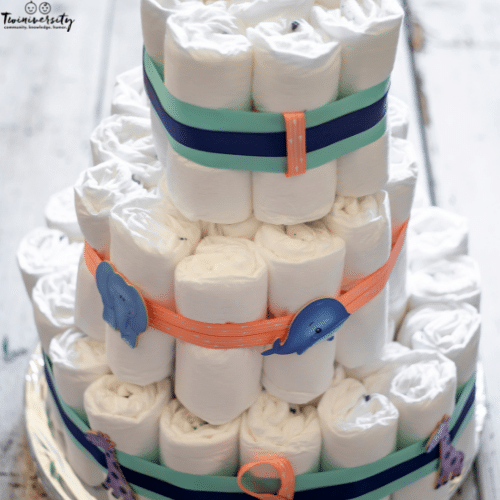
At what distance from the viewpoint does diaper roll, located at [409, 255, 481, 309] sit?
1414 mm

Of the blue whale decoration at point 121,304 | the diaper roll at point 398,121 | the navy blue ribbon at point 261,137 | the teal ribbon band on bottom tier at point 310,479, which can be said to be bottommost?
the teal ribbon band on bottom tier at point 310,479

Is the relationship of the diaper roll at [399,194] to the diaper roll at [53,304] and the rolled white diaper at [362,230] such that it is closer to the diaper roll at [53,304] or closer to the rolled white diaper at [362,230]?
the rolled white diaper at [362,230]

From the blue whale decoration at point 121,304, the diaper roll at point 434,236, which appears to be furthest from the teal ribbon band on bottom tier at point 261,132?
the diaper roll at point 434,236

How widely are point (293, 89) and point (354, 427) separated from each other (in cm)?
51

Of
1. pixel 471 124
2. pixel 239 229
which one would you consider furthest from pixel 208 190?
pixel 471 124

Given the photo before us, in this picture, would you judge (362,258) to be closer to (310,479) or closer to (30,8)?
(310,479)

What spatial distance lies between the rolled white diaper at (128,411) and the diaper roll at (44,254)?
34 cm

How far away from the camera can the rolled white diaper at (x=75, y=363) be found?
1.26 metres

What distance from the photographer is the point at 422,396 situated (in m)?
1.21

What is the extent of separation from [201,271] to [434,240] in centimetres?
64

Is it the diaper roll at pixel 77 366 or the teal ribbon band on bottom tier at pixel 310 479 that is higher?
the diaper roll at pixel 77 366

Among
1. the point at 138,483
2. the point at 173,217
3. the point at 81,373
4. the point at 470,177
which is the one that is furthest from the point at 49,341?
the point at 470,177

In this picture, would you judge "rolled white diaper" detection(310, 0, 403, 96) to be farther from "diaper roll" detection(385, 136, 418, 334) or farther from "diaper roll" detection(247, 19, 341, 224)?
"diaper roll" detection(385, 136, 418, 334)
